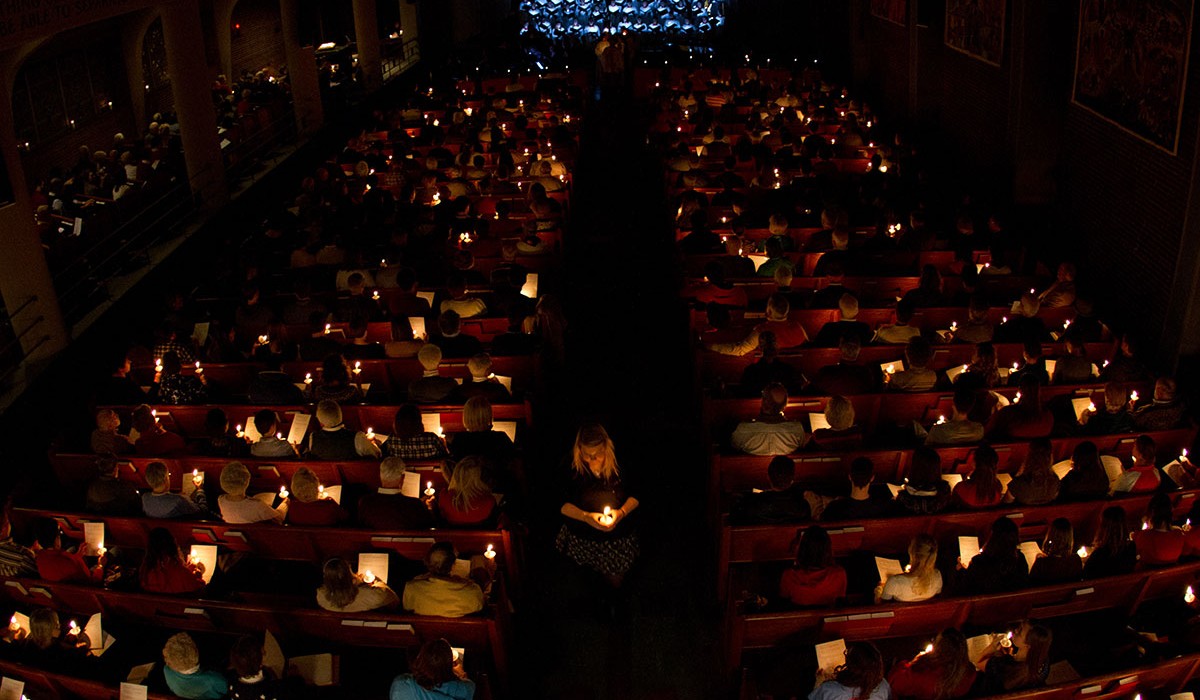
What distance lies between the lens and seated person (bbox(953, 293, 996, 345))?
966 centimetres

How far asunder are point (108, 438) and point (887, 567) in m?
6.34

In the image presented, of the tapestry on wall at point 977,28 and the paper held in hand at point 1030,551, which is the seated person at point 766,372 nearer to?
the paper held in hand at point 1030,551

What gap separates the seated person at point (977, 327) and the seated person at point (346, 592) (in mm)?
6188

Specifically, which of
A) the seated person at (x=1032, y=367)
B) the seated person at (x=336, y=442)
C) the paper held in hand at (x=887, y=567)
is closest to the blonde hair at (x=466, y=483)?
the seated person at (x=336, y=442)

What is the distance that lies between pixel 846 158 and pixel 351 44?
20156mm

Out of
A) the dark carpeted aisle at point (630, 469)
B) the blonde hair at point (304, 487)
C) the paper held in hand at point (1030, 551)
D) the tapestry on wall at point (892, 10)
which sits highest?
the tapestry on wall at point (892, 10)

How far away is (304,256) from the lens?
1269cm

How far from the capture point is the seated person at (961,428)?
7.98 metres

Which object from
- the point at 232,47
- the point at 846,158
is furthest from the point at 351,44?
the point at 846,158

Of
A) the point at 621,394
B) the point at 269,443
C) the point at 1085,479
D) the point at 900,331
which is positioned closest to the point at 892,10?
the point at 900,331

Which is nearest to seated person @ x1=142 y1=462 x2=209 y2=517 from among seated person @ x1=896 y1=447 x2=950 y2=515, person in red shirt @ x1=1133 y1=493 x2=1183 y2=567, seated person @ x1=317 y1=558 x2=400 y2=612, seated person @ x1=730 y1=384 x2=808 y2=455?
seated person @ x1=317 y1=558 x2=400 y2=612

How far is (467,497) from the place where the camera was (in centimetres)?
703

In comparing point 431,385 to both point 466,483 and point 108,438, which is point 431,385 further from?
point 108,438

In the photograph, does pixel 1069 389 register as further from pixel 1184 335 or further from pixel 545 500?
pixel 545 500
